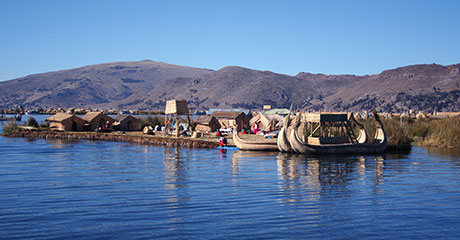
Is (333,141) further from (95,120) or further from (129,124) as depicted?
(95,120)

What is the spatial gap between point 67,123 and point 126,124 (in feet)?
16.0

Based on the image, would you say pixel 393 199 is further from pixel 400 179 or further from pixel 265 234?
pixel 265 234

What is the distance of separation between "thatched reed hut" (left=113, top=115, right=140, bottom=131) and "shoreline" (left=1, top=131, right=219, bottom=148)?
4.39 m

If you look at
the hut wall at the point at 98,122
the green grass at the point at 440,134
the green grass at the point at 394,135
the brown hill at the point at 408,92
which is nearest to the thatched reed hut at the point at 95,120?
the hut wall at the point at 98,122

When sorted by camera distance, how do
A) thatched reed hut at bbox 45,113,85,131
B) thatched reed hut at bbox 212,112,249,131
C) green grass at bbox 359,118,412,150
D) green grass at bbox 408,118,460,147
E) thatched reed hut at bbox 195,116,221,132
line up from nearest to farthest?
green grass at bbox 359,118,412,150 → green grass at bbox 408,118,460,147 → thatched reed hut at bbox 195,116,221,132 → thatched reed hut at bbox 45,113,85,131 → thatched reed hut at bbox 212,112,249,131

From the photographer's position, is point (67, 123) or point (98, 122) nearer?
point (67, 123)

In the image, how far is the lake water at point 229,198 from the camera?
1116 cm

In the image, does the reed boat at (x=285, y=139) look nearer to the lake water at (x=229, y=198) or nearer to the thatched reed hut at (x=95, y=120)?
the lake water at (x=229, y=198)

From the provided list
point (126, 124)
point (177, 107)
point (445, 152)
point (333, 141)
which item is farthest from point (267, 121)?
point (445, 152)

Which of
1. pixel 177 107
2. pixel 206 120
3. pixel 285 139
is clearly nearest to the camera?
pixel 285 139

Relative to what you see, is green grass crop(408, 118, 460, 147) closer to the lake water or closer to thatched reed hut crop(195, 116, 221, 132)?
the lake water

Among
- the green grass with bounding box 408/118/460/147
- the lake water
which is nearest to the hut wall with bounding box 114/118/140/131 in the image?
the lake water

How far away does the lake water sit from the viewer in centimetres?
1116

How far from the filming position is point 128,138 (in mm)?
36312
